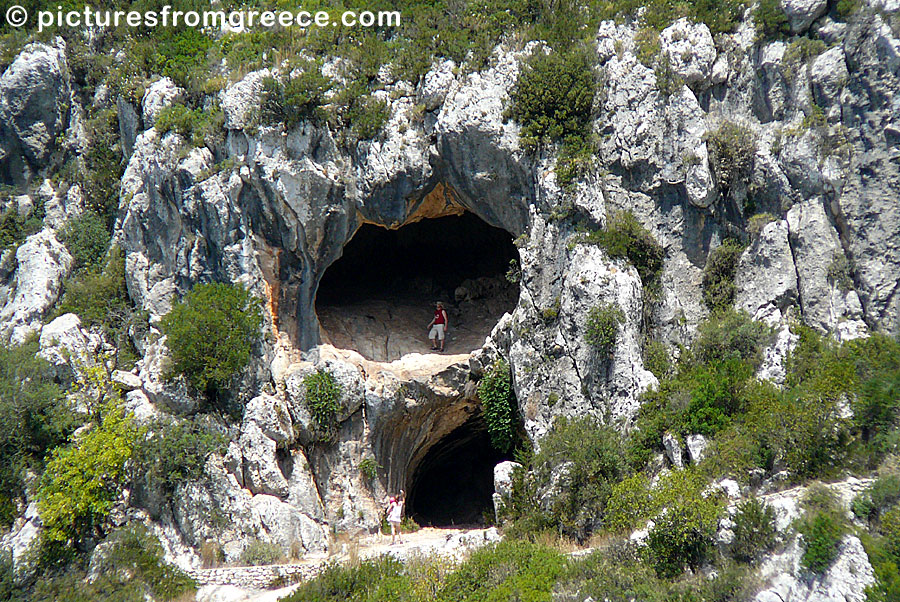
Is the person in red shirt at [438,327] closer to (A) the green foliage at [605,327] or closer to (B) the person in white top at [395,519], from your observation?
(B) the person in white top at [395,519]

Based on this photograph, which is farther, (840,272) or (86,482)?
(86,482)

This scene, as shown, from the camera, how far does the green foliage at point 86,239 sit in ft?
75.5

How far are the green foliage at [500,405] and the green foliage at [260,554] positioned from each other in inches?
229

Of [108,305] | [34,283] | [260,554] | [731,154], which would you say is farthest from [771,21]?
[34,283]

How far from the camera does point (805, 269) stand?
55.2 feet

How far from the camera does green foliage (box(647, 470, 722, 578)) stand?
1330 centimetres

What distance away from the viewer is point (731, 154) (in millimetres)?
18078

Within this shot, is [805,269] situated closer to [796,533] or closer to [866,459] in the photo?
[866,459]

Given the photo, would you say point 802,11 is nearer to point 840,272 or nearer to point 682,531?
point 840,272

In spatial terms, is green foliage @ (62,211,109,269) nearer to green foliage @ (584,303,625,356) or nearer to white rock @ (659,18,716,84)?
green foliage @ (584,303,625,356)

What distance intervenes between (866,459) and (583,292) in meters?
6.66

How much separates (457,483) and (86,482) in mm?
11732

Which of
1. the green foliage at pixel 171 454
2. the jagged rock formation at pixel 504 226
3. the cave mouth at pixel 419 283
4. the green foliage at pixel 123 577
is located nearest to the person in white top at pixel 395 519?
the jagged rock formation at pixel 504 226

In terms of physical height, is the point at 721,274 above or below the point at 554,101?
below
